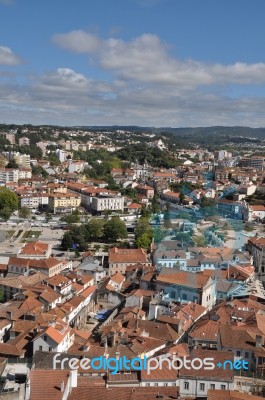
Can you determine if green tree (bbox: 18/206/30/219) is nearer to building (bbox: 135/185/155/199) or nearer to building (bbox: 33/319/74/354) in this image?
building (bbox: 135/185/155/199)

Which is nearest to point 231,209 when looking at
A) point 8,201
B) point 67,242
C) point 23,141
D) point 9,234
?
point 67,242

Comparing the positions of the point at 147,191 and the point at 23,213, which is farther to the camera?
the point at 147,191

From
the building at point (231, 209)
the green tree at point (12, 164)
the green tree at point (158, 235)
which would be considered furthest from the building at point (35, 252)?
the green tree at point (12, 164)

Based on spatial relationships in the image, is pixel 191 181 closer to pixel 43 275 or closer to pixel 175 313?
pixel 43 275

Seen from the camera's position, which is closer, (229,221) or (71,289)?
(71,289)

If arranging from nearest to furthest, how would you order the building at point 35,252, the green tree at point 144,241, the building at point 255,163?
the building at point 35,252 < the green tree at point 144,241 < the building at point 255,163

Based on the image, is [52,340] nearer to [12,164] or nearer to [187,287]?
[187,287]

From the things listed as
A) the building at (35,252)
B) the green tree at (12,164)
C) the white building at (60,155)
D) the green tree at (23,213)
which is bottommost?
the green tree at (23,213)

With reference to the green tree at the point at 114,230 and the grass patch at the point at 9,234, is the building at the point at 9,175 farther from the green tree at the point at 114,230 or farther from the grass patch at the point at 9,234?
the green tree at the point at 114,230

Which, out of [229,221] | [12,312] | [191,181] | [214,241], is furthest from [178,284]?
[191,181]
